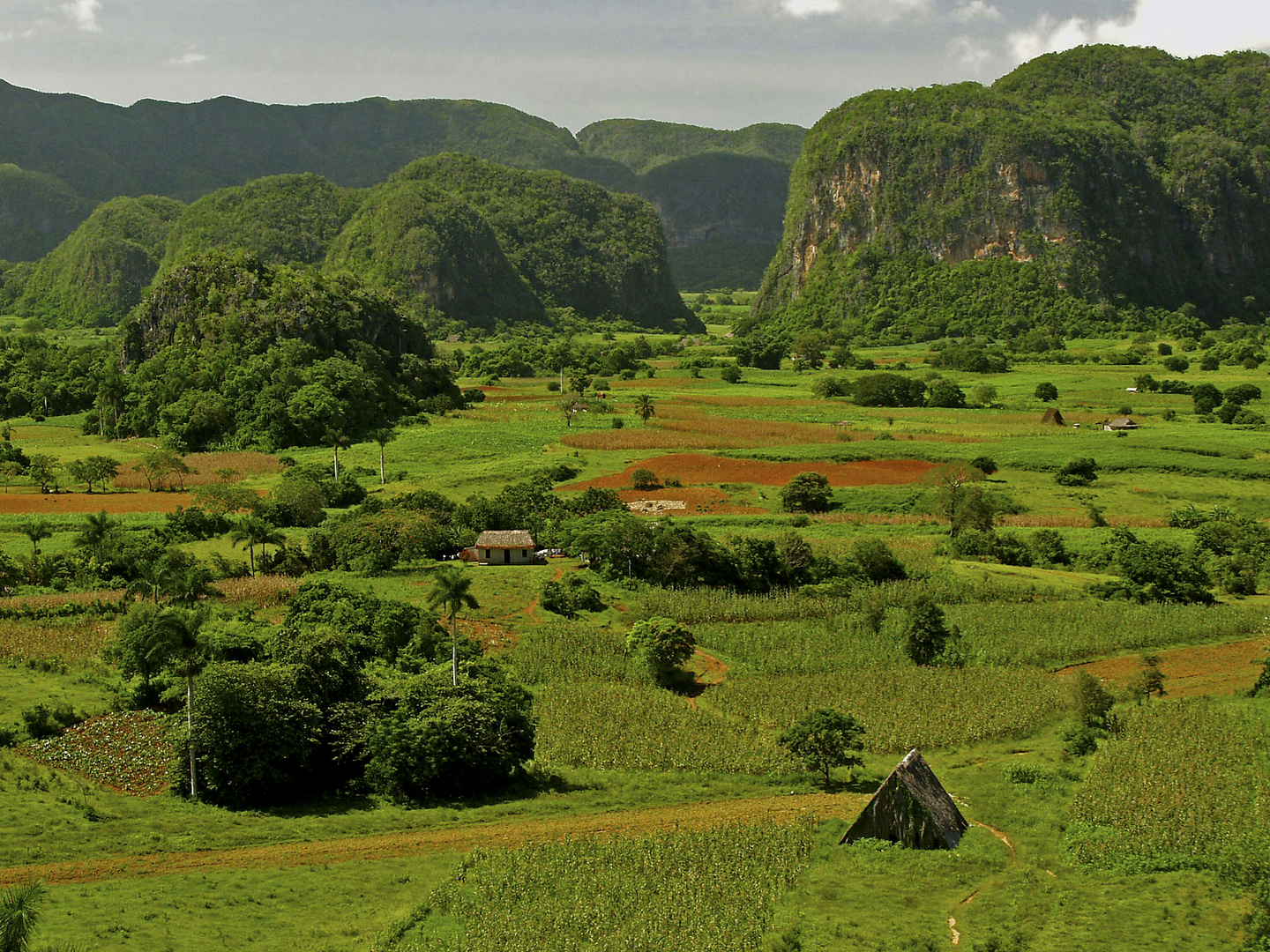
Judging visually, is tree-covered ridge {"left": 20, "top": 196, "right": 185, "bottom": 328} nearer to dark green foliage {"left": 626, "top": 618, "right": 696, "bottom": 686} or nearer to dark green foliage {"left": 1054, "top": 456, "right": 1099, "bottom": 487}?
dark green foliage {"left": 1054, "top": 456, "right": 1099, "bottom": 487}

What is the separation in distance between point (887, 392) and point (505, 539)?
5812 centimetres

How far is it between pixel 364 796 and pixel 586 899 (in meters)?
8.42

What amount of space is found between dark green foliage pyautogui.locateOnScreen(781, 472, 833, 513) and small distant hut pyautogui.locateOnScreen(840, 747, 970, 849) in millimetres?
33042

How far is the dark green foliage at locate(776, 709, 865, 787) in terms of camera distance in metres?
30.6

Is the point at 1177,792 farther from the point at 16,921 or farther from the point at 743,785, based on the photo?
the point at 16,921

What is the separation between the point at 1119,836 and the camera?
87.5 ft

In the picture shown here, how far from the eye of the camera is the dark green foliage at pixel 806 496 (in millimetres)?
59500

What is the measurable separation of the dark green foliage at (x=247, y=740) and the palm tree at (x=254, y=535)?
60.1ft

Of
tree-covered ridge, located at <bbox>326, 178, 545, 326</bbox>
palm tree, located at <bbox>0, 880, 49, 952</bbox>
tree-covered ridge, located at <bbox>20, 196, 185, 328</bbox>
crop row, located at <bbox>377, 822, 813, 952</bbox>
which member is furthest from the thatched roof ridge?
tree-covered ridge, located at <bbox>20, 196, 185, 328</bbox>

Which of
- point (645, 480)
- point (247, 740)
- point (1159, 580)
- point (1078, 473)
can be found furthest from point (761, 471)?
point (247, 740)

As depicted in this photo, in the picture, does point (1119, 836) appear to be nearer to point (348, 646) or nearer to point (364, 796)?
point (364, 796)

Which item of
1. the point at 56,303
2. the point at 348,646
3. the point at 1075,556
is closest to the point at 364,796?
the point at 348,646

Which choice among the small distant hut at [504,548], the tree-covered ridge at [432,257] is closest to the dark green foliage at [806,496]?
the small distant hut at [504,548]

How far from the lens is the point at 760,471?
68.2 m
